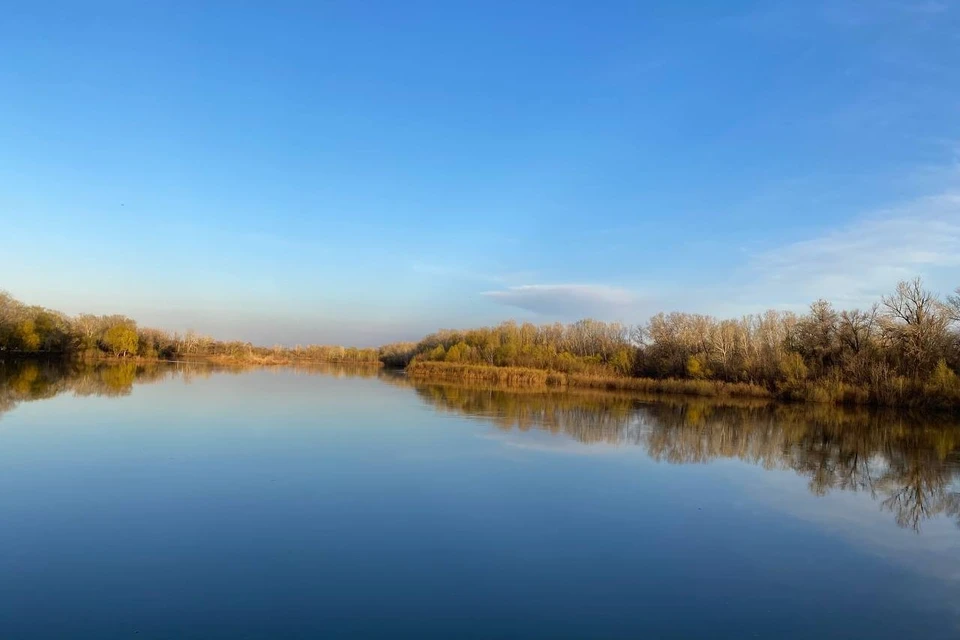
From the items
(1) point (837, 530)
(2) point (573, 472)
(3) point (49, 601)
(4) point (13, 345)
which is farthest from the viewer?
(4) point (13, 345)

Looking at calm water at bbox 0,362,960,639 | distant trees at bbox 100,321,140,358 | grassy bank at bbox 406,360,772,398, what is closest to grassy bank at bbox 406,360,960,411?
grassy bank at bbox 406,360,772,398

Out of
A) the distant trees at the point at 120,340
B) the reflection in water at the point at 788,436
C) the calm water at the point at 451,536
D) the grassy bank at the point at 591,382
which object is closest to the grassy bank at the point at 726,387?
the grassy bank at the point at 591,382

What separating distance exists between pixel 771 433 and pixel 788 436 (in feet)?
1.92

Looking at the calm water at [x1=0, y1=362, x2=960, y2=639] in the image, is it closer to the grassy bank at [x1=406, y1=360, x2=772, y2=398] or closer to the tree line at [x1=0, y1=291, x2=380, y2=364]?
the grassy bank at [x1=406, y1=360, x2=772, y2=398]

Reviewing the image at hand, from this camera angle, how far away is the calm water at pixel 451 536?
15.6 ft

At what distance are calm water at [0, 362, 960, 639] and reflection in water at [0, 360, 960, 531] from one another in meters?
0.17

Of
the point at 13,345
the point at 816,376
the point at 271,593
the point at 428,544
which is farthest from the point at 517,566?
the point at 13,345

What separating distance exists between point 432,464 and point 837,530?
6623 millimetres

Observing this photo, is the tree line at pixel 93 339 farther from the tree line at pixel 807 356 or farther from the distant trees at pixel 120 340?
the tree line at pixel 807 356

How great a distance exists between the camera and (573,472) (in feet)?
36.2

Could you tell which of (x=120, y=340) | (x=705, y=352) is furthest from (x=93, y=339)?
(x=705, y=352)

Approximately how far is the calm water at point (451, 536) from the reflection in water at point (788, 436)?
160mm

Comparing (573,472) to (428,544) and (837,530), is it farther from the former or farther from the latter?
(428,544)

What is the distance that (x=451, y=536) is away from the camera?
6.79 meters
